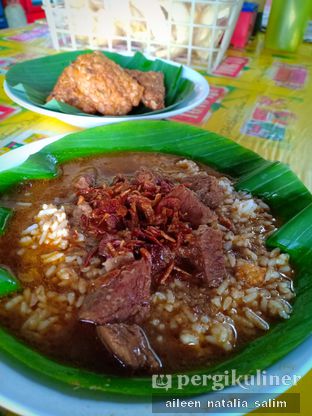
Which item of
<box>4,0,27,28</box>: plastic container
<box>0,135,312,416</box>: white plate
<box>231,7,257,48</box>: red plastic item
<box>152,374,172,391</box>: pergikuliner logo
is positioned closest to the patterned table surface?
<box>231,7,257,48</box>: red plastic item

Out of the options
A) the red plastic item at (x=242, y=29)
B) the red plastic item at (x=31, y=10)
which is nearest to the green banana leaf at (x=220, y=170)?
the red plastic item at (x=242, y=29)

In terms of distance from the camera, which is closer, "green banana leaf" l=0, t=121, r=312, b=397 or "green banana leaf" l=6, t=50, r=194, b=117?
"green banana leaf" l=0, t=121, r=312, b=397

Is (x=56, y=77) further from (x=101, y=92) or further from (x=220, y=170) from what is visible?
(x=220, y=170)

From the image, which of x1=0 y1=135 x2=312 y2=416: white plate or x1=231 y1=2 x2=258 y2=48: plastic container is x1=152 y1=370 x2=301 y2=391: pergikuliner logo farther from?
x1=231 y1=2 x2=258 y2=48: plastic container

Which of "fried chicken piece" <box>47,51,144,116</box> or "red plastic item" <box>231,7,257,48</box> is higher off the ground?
"fried chicken piece" <box>47,51,144,116</box>

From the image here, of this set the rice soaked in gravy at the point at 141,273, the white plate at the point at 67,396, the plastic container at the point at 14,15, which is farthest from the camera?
the plastic container at the point at 14,15

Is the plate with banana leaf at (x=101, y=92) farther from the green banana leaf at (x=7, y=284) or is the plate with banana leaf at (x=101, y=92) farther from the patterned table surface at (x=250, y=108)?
the green banana leaf at (x=7, y=284)

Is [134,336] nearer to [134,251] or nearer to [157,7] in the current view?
[134,251]
